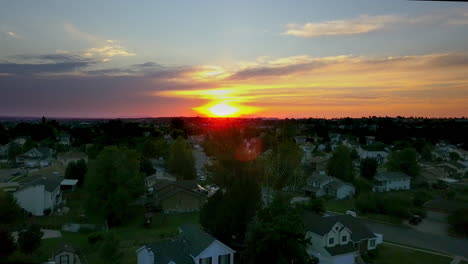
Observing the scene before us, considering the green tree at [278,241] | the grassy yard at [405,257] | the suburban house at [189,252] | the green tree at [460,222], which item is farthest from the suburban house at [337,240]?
the green tree at [460,222]

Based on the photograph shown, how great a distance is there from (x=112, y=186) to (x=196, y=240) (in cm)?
1008

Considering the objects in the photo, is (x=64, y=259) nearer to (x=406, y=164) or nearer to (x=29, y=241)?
(x=29, y=241)

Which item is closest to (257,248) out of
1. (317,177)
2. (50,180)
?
(50,180)

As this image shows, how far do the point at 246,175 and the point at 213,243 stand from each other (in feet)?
15.0

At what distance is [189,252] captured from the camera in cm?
1241

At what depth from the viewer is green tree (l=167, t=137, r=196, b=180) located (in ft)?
111

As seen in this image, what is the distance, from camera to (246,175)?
53.4 feet

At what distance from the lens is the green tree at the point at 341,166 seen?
111 feet

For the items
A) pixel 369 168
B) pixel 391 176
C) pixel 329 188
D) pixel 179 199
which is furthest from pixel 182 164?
pixel 391 176

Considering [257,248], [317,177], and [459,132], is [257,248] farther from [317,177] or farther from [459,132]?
[459,132]

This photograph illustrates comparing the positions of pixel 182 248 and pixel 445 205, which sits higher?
pixel 182 248

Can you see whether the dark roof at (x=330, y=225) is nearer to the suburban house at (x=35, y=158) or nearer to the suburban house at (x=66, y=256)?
the suburban house at (x=66, y=256)

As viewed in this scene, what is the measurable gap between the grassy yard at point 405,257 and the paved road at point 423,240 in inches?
50.3

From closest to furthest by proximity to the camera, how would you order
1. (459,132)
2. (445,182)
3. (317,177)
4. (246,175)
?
(246,175)
(317,177)
(445,182)
(459,132)
